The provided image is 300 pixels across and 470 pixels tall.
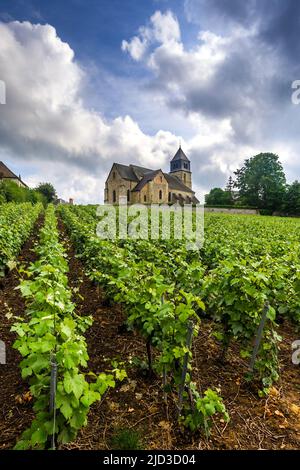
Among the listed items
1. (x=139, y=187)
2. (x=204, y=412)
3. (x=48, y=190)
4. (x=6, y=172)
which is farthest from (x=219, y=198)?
(x=204, y=412)

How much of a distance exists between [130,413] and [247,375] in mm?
1608

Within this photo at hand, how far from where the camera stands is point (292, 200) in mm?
54969

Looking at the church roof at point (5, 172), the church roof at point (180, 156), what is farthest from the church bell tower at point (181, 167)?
the church roof at point (5, 172)

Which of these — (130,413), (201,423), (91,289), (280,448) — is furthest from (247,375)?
(91,289)

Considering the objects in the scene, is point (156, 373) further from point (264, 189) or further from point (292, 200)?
point (264, 189)

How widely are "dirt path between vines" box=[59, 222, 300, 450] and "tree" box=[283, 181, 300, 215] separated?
57.3 m

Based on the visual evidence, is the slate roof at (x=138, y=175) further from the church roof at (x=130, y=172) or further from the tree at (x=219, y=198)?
the tree at (x=219, y=198)

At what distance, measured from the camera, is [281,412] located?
3.17 metres

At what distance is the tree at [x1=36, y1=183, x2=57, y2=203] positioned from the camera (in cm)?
5767

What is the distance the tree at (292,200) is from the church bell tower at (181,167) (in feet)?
95.9

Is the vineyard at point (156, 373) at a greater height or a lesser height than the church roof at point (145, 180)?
lesser

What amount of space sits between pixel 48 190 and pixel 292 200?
5094cm

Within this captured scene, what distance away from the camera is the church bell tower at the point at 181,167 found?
78.2m

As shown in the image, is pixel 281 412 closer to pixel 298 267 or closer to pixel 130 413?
pixel 130 413
